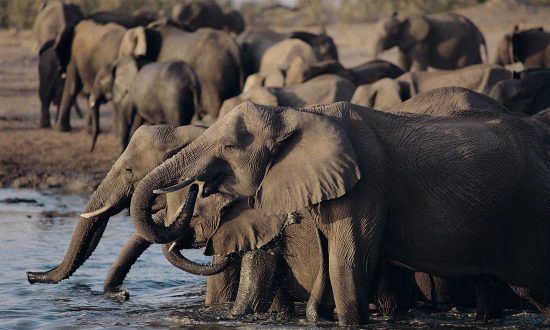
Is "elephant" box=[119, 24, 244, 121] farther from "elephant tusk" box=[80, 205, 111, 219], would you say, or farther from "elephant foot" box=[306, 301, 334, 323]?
"elephant foot" box=[306, 301, 334, 323]

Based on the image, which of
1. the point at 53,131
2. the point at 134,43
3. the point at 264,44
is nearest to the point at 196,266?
the point at 134,43

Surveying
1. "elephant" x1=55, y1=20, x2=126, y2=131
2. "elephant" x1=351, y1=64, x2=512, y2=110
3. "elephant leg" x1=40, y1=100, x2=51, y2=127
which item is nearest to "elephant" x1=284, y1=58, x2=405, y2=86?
"elephant" x1=351, y1=64, x2=512, y2=110

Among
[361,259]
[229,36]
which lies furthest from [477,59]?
[361,259]

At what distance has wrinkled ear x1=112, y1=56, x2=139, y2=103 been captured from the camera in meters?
15.8

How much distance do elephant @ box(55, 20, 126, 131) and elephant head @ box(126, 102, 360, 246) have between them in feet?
39.2

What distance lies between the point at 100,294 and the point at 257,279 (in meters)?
1.87

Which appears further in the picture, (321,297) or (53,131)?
(53,131)

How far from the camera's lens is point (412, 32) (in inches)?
911

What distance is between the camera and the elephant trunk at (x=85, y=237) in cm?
761

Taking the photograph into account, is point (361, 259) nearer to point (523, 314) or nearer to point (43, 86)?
point (523, 314)

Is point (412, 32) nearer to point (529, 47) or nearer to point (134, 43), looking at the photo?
point (529, 47)

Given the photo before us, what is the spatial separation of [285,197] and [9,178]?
795cm

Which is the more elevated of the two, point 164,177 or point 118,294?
point 164,177

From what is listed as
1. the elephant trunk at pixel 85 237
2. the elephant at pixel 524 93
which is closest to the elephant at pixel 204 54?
the elephant at pixel 524 93
